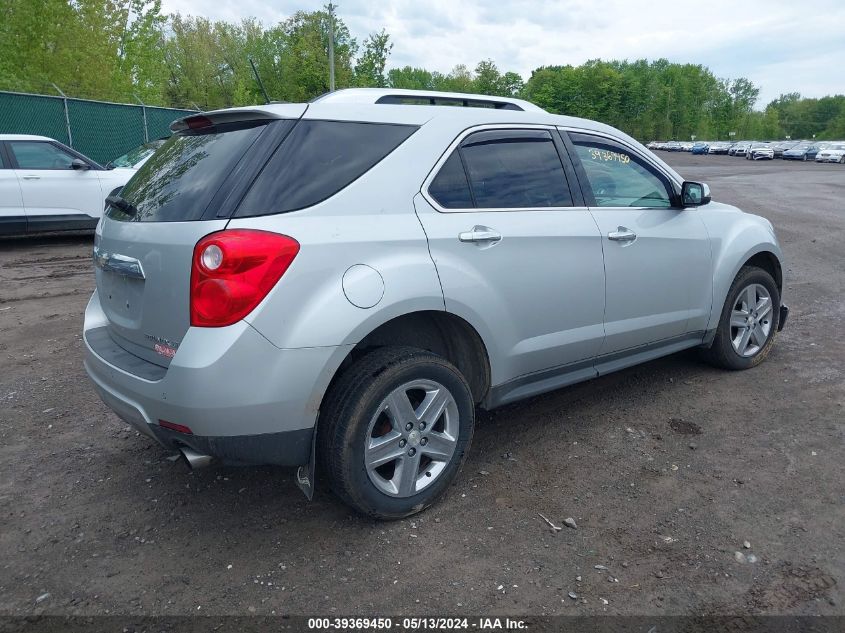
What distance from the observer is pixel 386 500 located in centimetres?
299

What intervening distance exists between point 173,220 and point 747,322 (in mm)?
4035

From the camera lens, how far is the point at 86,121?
17344 millimetres

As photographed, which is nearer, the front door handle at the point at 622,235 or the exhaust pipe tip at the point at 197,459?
the exhaust pipe tip at the point at 197,459

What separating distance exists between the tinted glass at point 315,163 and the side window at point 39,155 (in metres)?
9.25

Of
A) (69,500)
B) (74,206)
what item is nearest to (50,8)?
(74,206)

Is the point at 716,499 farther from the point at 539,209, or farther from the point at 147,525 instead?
the point at 147,525

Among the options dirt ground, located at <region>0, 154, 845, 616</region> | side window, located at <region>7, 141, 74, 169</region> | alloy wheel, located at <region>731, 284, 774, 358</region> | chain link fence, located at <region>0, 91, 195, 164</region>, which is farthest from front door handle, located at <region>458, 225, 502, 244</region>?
chain link fence, located at <region>0, 91, 195, 164</region>

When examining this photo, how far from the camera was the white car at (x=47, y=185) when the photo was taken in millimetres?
10062

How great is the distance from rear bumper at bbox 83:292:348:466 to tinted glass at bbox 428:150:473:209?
90 centimetres

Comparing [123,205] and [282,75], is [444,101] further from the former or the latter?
[282,75]

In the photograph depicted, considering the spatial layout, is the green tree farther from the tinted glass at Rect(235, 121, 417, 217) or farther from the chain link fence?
the tinted glass at Rect(235, 121, 417, 217)

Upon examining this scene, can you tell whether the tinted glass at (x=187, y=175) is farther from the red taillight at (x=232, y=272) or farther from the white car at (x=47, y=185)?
the white car at (x=47, y=185)

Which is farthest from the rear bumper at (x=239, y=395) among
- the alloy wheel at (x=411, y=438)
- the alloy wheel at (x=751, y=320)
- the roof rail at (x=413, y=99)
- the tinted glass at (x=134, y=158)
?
the tinted glass at (x=134, y=158)

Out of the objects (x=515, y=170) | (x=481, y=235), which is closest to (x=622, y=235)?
(x=515, y=170)
